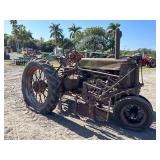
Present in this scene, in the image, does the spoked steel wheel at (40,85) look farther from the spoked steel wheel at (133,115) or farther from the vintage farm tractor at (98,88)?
the spoked steel wheel at (133,115)

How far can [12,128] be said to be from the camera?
593 cm

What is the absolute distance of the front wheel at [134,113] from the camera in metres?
5.64

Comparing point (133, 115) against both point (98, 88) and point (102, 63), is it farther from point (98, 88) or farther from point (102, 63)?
point (102, 63)

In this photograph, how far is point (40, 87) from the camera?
297 inches

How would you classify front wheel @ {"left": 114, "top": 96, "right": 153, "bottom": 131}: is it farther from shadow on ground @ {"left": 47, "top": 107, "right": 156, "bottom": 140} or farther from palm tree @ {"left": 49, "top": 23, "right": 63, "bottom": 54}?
A: palm tree @ {"left": 49, "top": 23, "right": 63, "bottom": 54}

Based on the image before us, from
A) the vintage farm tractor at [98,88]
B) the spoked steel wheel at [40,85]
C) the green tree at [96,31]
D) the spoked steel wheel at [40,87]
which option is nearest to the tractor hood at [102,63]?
the vintage farm tractor at [98,88]

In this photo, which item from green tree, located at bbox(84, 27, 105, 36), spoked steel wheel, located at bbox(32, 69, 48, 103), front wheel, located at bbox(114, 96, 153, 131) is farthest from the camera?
green tree, located at bbox(84, 27, 105, 36)

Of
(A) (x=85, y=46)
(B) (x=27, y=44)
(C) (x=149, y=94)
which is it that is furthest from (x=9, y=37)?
(C) (x=149, y=94)

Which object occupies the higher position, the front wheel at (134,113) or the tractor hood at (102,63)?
the tractor hood at (102,63)

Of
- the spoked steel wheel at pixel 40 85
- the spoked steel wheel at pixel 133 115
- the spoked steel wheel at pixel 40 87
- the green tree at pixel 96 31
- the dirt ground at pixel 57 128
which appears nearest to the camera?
the dirt ground at pixel 57 128

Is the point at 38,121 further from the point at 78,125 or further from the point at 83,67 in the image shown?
the point at 83,67

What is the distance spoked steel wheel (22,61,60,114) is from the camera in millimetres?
6625

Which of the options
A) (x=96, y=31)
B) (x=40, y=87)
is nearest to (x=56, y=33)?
(x=96, y=31)

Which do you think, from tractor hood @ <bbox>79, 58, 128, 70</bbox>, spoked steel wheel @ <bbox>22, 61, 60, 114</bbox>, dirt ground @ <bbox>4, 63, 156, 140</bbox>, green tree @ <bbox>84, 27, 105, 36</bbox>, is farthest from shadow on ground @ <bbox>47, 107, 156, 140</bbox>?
green tree @ <bbox>84, 27, 105, 36</bbox>
